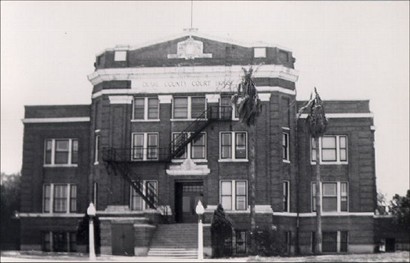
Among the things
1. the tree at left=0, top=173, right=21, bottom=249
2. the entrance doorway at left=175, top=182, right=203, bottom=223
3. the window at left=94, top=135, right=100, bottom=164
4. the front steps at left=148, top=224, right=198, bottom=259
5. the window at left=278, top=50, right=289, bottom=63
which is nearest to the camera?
the front steps at left=148, top=224, right=198, bottom=259

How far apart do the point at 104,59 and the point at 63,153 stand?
19.7 ft

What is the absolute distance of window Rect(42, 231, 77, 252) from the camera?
43.2 m

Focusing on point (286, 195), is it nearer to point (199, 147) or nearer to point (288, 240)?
point (288, 240)

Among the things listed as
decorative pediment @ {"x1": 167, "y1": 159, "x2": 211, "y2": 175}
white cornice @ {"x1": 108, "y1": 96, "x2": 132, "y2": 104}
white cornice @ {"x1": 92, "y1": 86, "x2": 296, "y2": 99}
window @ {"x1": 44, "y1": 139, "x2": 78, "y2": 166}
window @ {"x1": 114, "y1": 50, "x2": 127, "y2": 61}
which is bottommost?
decorative pediment @ {"x1": 167, "y1": 159, "x2": 211, "y2": 175}

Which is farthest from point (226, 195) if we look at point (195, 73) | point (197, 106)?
point (195, 73)

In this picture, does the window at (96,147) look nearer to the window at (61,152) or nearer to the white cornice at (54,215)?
the window at (61,152)

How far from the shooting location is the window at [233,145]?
4062 centimetres

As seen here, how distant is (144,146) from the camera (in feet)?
135

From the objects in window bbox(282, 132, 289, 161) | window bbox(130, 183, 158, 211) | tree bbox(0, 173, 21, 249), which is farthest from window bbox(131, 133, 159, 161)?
tree bbox(0, 173, 21, 249)

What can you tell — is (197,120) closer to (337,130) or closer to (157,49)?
(157,49)

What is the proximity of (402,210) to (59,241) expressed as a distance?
19.1m

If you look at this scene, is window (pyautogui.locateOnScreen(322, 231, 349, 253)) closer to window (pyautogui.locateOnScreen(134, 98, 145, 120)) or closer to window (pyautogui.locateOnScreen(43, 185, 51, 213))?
window (pyautogui.locateOnScreen(134, 98, 145, 120))

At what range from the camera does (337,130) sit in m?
42.8

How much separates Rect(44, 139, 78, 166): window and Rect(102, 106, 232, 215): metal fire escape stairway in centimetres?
359
